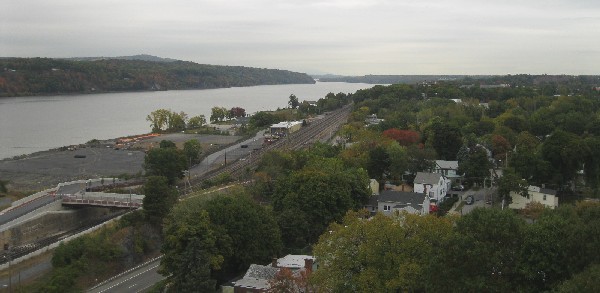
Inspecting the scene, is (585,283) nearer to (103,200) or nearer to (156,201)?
(156,201)

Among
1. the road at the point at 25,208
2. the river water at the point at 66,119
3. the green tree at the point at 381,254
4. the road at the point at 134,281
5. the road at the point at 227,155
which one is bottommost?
the river water at the point at 66,119

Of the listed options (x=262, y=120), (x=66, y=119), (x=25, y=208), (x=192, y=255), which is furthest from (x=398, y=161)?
(x=66, y=119)

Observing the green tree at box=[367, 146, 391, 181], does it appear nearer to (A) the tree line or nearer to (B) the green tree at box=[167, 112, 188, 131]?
(A) the tree line

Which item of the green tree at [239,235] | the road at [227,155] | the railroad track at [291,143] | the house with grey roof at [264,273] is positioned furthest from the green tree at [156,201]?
the road at [227,155]

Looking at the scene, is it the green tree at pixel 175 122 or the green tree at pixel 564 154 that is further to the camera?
the green tree at pixel 175 122

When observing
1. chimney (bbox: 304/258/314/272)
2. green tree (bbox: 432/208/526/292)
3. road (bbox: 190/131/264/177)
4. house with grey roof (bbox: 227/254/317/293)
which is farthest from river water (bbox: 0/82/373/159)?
green tree (bbox: 432/208/526/292)

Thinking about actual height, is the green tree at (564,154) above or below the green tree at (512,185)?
above

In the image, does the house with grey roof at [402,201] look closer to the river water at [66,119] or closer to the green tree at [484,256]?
the green tree at [484,256]
